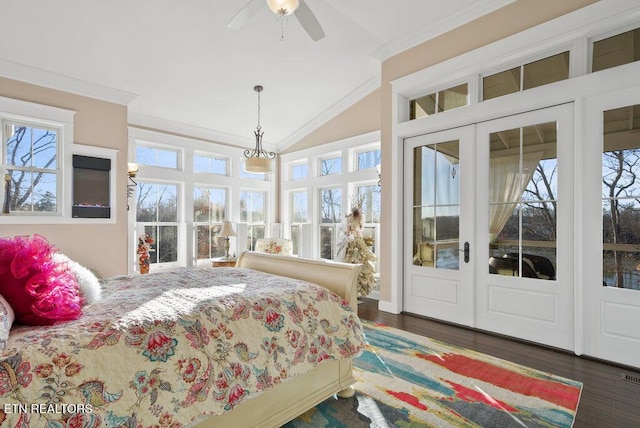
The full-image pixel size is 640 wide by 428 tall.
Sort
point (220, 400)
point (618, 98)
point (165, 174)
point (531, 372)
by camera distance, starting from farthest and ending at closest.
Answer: point (165, 174) < point (618, 98) < point (531, 372) < point (220, 400)

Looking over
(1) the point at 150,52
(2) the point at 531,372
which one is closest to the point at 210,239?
(1) the point at 150,52

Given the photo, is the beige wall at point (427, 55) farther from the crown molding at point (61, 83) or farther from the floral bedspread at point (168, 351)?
the crown molding at point (61, 83)

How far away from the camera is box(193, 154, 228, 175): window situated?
5.87 m

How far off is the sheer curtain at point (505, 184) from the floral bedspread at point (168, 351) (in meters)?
2.15

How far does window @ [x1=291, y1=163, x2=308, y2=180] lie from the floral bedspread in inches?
181

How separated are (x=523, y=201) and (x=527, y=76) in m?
1.25

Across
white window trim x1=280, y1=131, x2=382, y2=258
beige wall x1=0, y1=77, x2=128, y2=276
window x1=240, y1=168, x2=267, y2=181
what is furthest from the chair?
beige wall x1=0, y1=77, x2=128, y2=276

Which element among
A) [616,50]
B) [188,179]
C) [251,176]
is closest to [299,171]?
[251,176]

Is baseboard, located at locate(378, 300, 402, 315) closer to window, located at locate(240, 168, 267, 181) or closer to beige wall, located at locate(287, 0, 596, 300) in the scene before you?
beige wall, located at locate(287, 0, 596, 300)

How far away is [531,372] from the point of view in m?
2.49

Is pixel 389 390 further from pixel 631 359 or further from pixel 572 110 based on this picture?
pixel 572 110

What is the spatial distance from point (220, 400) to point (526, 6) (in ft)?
13.4

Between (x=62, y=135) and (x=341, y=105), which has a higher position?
(x=341, y=105)

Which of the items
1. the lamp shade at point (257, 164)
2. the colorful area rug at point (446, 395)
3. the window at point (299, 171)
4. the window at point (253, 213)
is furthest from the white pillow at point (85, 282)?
the window at point (299, 171)
